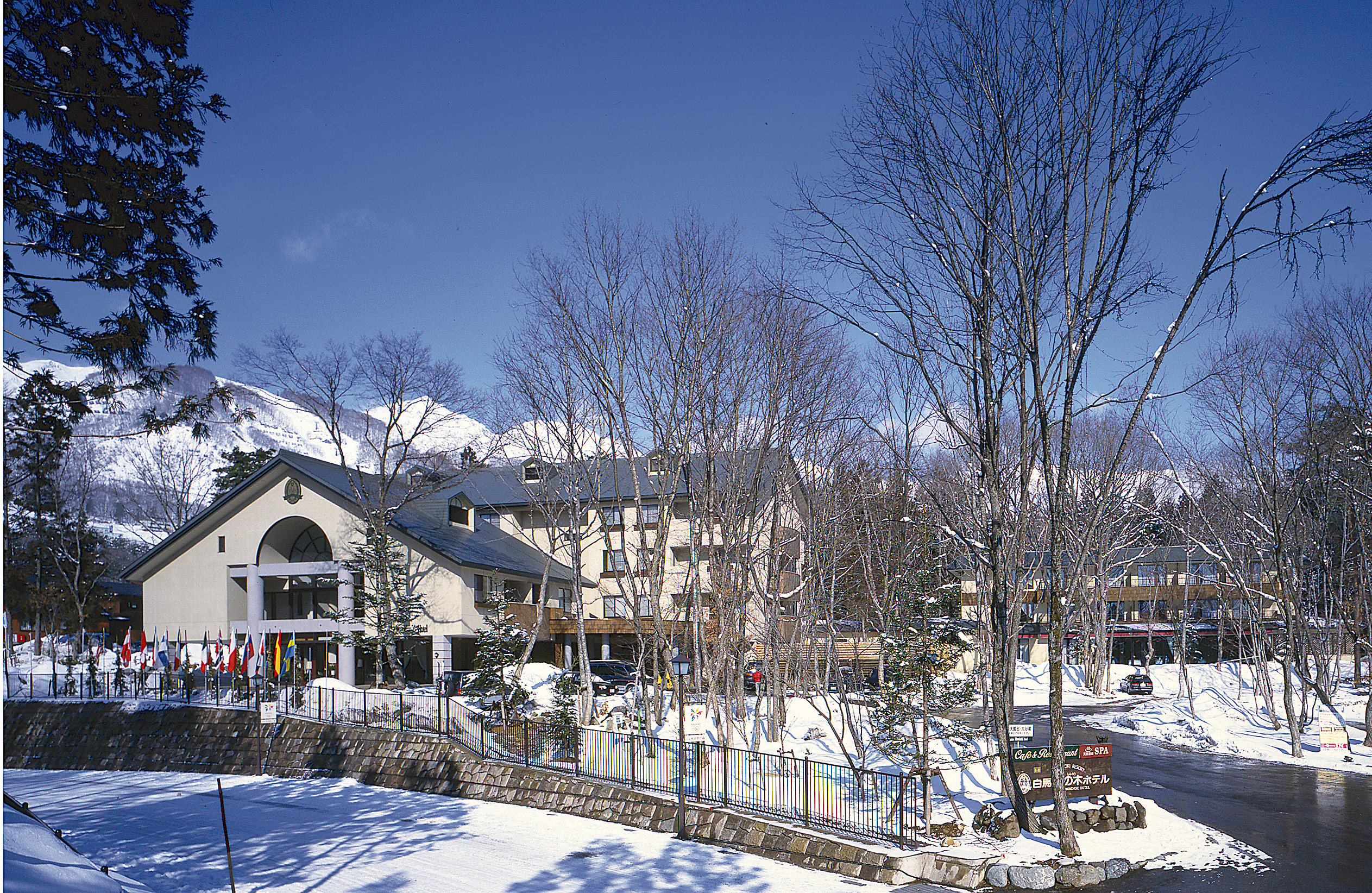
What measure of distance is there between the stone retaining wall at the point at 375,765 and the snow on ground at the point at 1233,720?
58.8 feet

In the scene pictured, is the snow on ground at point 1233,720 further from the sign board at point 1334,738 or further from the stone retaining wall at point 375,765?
the stone retaining wall at point 375,765

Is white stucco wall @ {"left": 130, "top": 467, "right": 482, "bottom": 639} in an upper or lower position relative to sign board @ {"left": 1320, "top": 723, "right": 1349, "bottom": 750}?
upper

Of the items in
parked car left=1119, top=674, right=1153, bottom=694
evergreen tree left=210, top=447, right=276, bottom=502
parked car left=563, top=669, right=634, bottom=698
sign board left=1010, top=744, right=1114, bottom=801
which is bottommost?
parked car left=1119, top=674, right=1153, bottom=694

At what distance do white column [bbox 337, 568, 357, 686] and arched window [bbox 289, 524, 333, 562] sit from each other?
339cm

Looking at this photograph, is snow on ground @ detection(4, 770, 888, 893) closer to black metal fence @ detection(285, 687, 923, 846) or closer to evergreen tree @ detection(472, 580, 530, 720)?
black metal fence @ detection(285, 687, 923, 846)

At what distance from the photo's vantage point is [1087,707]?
140ft

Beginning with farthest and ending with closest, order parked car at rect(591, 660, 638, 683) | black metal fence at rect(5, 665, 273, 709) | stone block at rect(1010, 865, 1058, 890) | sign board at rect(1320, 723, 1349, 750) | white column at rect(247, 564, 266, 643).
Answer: parked car at rect(591, 660, 638, 683) < white column at rect(247, 564, 266, 643) < black metal fence at rect(5, 665, 273, 709) < sign board at rect(1320, 723, 1349, 750) < stone block at rect(1010, 865, 1058, 890)

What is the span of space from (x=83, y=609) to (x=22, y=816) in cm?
4861

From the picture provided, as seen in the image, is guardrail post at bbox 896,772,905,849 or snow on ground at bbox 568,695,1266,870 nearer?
snow on ground at bbox 568,695,1266,870

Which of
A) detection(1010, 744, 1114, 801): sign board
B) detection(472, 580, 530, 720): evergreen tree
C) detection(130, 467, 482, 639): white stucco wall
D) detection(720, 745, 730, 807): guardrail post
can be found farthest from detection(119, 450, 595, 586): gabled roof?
detection(1010, 744, 1114, 801): sign board

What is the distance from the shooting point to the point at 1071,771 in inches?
678

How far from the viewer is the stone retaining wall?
16.0 meters

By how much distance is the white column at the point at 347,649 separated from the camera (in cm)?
3912

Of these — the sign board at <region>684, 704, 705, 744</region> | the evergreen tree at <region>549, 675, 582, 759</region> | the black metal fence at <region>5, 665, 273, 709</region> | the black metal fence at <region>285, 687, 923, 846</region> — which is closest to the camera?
→ the black metal fence at <region>285, 687, 923, 846</region>
